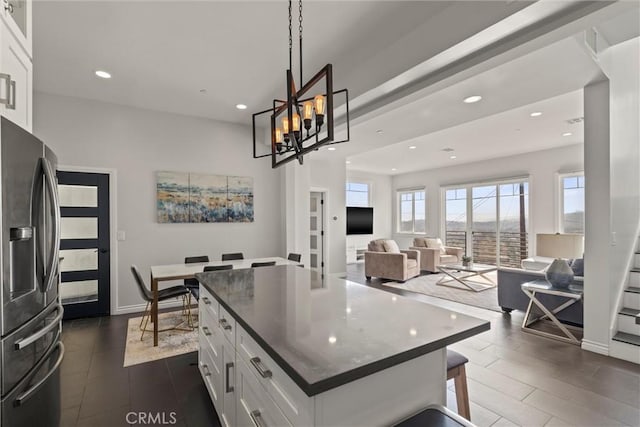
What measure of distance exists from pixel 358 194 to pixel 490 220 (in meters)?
3.93

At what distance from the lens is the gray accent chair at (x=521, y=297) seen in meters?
3.60

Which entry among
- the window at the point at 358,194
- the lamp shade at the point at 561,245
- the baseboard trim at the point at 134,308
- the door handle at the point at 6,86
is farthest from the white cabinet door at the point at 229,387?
the window at the point at 358,194

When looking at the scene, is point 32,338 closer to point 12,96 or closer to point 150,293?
point 12,96

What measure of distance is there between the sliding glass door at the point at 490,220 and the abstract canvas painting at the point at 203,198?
637 cm

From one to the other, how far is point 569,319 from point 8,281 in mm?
5032

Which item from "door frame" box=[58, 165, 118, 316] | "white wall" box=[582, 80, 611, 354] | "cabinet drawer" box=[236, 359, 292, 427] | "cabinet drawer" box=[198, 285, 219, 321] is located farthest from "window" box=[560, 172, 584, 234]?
"door frame" box=[58, 165, 118, 316]

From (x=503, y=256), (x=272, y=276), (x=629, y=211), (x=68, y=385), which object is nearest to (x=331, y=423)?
(x=272, y=276)

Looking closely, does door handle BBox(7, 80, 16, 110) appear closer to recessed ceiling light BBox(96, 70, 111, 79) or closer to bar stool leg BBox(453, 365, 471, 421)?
recessed ceiling light BBox(96, 70, 111, 79)

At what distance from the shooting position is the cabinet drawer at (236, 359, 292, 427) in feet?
3.62

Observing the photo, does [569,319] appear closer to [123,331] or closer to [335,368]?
[335,368]

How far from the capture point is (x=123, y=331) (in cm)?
372

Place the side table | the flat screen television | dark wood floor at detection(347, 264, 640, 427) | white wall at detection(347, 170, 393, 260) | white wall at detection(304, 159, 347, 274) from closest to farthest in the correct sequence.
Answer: dark wood floor at detection(347, 264, 640, 427) < the side table < white wall at detection(304, 159, 347, 274) < the flat screen television < white wall at detection(347, 170, 393, 260)

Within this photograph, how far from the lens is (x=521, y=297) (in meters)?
4.06

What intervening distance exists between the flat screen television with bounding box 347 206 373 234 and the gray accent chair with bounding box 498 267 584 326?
17.9 feet
